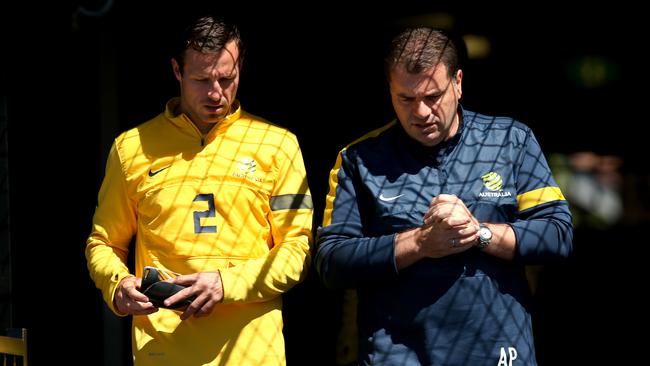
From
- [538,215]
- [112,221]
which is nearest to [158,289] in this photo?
[112,221]

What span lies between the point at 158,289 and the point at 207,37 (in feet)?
2.62

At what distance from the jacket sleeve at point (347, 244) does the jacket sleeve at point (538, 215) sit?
1.21 feet

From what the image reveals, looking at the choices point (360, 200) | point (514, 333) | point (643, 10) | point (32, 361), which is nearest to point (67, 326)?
point (32, 361)

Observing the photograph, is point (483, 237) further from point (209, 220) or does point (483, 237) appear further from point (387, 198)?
point (209, 220)

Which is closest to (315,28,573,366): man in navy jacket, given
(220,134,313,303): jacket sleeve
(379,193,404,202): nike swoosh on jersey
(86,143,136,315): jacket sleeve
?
(379,193,404,202): nike swoosh on jersey

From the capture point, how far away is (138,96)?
431 centimetres

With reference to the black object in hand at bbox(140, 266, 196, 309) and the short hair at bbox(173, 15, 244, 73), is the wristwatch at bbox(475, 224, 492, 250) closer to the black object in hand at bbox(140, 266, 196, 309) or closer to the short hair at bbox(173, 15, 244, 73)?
the black object in hand at bbox(140, 266, 196, 309)

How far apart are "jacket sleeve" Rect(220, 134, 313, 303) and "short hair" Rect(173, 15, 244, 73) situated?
36 cm

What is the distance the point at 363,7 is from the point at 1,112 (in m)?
1.54

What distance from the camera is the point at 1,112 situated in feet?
13.7

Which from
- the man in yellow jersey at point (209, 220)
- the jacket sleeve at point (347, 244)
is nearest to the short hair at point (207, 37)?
the man in yellow jersey at point (209, 220)

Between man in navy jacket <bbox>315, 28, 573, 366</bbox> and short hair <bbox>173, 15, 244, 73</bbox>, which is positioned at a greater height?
short hair <bbox>173, 15, 244, 73</bbox>

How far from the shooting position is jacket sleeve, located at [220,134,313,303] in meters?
3.12

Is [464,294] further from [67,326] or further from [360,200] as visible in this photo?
[67,326]
